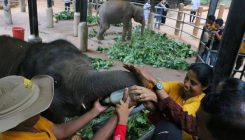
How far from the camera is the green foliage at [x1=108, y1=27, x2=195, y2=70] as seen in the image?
23.9 feet

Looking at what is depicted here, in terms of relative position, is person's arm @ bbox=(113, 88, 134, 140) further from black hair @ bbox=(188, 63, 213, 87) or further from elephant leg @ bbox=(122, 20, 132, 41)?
elephant leg @ bbox=(122, 20, 132, 41)

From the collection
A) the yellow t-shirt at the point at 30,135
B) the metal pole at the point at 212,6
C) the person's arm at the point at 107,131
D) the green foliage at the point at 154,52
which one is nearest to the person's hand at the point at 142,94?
the person's arm at the point at 107,131

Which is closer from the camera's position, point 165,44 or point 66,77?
point 66,77

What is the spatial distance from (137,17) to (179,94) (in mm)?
8123

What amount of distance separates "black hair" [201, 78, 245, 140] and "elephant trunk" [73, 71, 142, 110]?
0.94 m

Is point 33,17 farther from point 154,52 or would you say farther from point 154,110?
point 154,110

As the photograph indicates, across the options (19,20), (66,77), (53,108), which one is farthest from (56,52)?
(19,20)

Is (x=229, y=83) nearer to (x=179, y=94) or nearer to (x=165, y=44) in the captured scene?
(x=179, y=94)

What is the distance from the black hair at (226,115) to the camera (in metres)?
1.05

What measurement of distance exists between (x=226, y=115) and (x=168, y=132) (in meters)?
0.87

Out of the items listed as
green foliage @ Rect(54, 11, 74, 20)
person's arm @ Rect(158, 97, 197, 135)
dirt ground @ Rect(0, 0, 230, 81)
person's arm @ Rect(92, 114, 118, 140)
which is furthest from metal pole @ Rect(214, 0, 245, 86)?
green foliage @ Rect(54, 11, 74, 20)

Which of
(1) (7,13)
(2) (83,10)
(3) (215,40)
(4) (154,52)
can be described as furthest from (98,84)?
(1) (7,13)

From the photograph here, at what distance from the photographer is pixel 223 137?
106cm

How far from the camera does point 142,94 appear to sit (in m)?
1.86
